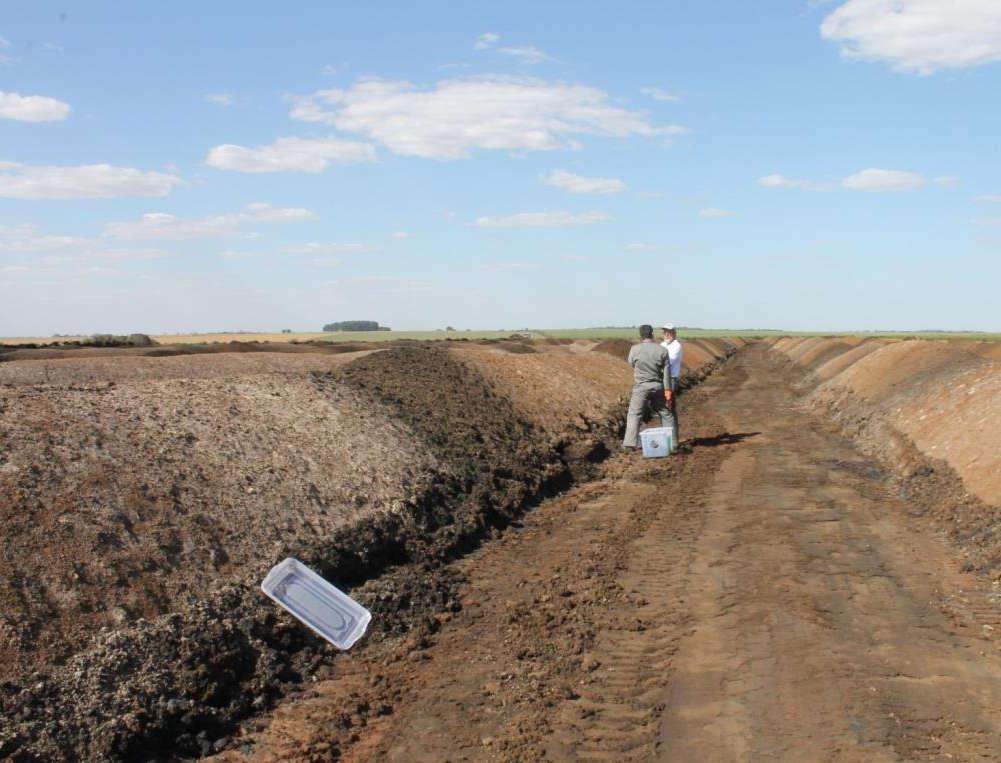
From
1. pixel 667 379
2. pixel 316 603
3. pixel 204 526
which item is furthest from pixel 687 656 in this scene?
pixel 667 379

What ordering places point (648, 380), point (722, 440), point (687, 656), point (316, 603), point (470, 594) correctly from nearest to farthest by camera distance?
point (687, 656) → point (316, 603) → point (470, 594) → point (648, 380) → point (722, 440)

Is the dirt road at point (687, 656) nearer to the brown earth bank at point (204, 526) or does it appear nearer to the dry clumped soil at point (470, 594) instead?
the dry clumped soil at point (470, 594)

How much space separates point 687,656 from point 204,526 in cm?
479

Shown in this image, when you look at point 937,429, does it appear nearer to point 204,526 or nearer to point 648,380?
point 648,380

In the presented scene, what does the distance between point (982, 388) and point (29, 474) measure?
16.8 meters

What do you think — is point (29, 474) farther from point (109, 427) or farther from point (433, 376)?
point (433, 376)

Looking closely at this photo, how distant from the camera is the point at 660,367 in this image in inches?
645

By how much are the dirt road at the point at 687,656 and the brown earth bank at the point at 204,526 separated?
1.92ft

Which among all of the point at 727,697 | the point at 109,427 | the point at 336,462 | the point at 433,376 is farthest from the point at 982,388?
the point at 109,427

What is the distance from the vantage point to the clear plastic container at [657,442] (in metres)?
16.5

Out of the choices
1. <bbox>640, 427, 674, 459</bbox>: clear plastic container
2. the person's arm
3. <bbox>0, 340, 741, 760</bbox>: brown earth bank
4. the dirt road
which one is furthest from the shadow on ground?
the dirt road

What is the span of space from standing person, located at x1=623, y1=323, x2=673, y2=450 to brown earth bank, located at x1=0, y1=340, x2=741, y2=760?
127 centimetres

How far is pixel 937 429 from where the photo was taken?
16.6 meters

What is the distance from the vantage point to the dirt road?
220 inches
